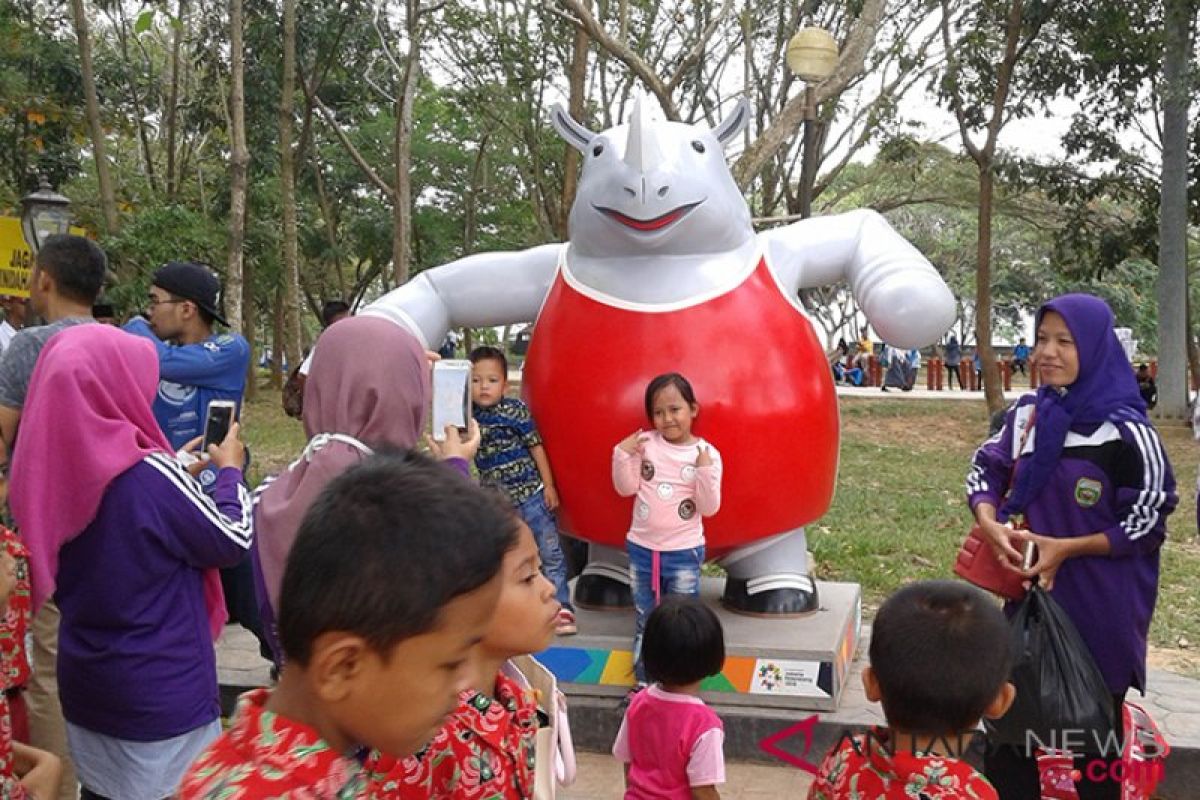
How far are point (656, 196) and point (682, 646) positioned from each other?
1.86 meters

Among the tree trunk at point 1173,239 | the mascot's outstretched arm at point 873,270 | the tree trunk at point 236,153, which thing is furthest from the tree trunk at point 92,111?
the tree trunk at point 1173,239

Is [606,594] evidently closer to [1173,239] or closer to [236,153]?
[236,153]

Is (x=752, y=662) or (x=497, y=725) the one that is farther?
(x=752, y=662)

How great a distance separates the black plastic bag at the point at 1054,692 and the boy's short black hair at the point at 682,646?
0.71m

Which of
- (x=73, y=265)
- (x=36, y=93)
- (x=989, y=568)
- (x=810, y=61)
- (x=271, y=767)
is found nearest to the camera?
(x=271, y=767)

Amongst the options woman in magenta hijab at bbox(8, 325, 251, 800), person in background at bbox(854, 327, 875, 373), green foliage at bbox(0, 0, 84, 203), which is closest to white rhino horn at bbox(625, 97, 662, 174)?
A: woman in magenta hijab at bbox(8, 325, 251, 800)

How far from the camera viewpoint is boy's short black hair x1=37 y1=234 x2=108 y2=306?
337cm

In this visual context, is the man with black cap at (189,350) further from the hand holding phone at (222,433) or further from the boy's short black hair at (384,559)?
the boy's short black hair at (384,559)

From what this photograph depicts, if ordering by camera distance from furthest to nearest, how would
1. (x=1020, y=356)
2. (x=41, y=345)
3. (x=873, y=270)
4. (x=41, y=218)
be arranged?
1. (x=1020, y=356)
2. (x=41, y=218)
3. (x=873, y=270)
4. (x=41, y=345)

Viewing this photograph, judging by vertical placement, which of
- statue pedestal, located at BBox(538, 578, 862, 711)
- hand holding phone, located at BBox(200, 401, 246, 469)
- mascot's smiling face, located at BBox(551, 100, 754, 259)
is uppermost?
mascot's smiling face, located at BBox(551, 100, 754, 259)

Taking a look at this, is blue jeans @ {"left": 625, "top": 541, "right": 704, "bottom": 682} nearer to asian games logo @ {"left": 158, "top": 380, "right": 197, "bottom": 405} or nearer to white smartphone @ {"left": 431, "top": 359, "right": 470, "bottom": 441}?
white smartphone @ {"left": 431, "top": 359, "right": 470, "bottom": 441}

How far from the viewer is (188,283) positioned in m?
3.84

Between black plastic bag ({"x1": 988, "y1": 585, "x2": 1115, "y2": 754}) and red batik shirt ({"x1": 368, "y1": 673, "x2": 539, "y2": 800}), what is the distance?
1420 millimetres

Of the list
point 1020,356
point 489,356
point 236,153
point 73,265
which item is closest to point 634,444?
point 489,356
